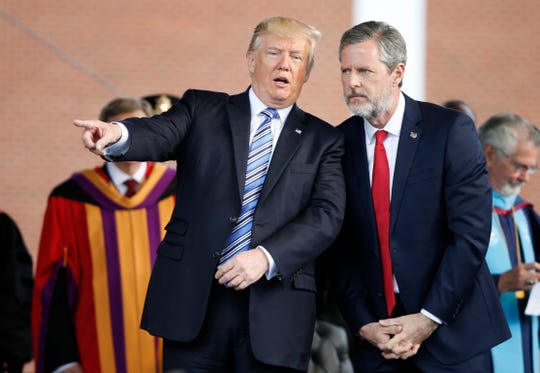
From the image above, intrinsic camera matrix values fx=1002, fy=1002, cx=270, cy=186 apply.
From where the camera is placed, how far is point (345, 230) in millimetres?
3750

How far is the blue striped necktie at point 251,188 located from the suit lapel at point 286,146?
4 centimetres

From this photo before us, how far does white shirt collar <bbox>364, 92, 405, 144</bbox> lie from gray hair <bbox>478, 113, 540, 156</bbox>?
136cm

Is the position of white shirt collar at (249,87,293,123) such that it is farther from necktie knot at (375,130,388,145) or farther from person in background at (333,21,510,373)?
necktie knot at (375,130,388,145)

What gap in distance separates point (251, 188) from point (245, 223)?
0.12 meters

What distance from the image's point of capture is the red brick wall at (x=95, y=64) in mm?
11344

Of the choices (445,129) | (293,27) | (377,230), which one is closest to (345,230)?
(377,230)

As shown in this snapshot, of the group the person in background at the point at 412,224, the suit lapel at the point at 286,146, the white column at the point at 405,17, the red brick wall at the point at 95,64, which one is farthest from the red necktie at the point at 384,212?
the red brick wall at the point at 95,64

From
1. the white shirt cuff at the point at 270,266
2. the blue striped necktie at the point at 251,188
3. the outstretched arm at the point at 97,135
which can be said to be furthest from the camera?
the blue striped necktie at the point at 251,188

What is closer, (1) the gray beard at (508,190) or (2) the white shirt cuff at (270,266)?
(2) the white shirt cuff at (270,266)

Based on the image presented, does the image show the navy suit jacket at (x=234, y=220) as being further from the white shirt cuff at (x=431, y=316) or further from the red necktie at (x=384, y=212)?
the white shirt cuff at (x=431, y=316)

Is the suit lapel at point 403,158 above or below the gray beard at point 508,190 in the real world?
above

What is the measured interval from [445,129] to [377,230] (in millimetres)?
438

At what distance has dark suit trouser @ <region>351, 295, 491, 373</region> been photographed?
3.59 m

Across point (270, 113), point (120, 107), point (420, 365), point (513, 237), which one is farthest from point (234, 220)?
point (513, 237)
